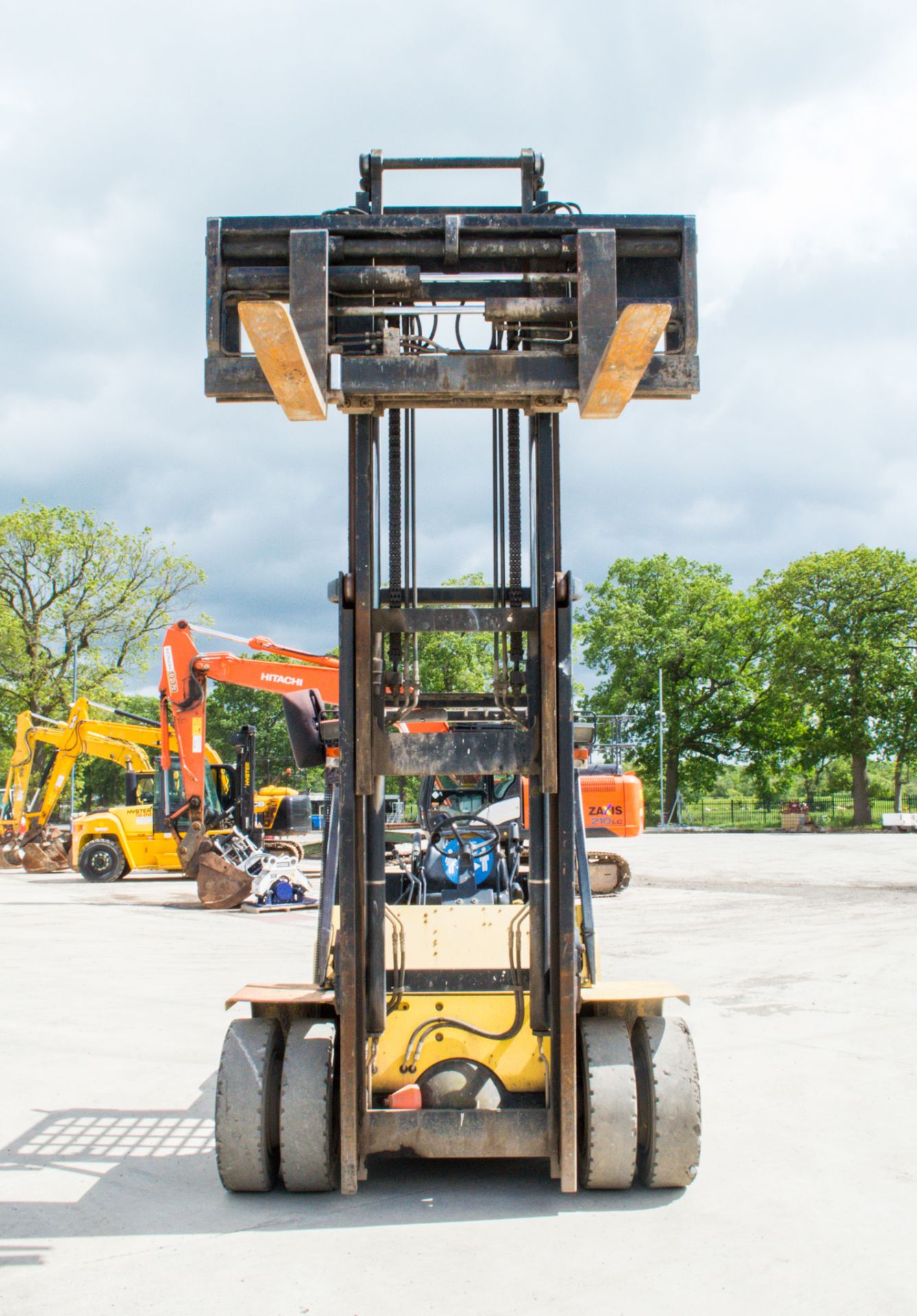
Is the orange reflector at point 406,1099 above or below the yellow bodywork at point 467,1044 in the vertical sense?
below

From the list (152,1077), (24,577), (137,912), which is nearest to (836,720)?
(24,577)

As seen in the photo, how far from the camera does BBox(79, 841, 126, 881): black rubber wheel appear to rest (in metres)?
23.7

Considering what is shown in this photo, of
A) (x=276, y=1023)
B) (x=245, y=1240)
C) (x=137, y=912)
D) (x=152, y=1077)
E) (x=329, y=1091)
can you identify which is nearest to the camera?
(x=245, y=1240)

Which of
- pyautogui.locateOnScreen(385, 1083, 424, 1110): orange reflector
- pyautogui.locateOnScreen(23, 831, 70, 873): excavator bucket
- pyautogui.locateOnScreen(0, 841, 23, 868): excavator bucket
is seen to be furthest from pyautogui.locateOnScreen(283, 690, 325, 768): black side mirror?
pyautogui.locateOnScreen(0, 841, 23, 868): excavator bucket

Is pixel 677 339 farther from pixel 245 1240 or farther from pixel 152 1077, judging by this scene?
pixel 152 1077

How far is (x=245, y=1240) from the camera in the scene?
4605 millimetres

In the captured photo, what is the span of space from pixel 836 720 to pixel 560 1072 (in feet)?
157

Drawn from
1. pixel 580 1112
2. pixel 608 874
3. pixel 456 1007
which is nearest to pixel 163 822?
pixel 608 874

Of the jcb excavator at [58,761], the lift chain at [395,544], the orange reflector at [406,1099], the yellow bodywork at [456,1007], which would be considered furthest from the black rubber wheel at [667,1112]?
the jcb excavator at [58,761]

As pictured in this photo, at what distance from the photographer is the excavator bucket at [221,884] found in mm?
18422

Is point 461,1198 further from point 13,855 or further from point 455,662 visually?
point 455,662

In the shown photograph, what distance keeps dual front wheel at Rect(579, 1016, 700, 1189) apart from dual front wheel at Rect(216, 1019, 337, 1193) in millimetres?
1183

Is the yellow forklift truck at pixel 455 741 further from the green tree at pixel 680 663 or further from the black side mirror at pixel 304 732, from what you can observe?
the green tree at pixel 680 663

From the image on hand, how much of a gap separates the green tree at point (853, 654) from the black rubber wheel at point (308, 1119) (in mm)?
46065
